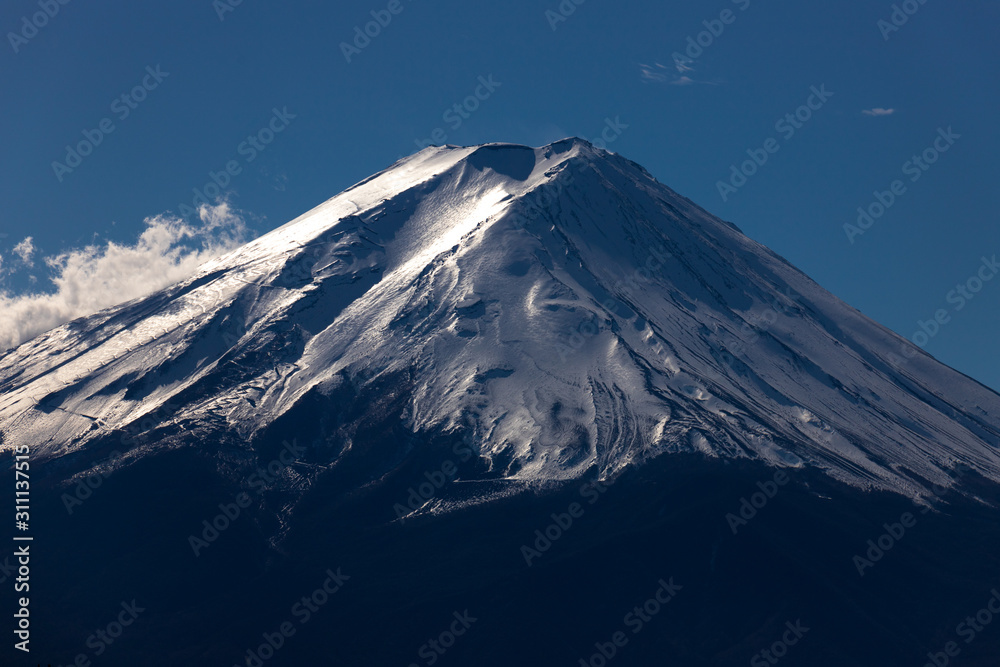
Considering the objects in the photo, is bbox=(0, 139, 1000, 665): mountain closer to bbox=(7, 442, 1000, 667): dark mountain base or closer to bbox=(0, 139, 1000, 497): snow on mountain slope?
bbox=(7, 442, 1000, 667): dark mountain base

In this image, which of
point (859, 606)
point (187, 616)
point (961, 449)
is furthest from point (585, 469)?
point (961, 449)

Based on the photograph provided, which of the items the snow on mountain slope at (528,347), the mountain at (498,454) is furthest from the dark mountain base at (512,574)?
the snow on mountain slope at (528,347)

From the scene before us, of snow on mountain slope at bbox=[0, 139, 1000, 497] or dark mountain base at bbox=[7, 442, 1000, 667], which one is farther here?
snow on mountain slope at bbox=[0, 139, 1000, 497]

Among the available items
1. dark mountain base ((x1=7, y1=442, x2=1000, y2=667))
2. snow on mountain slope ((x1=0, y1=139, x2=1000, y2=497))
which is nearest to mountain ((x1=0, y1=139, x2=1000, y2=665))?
dark mountain base ((x1=7, y1=442, x2=1000, y2=667))

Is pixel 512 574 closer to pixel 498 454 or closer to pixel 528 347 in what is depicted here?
pixel 498 454

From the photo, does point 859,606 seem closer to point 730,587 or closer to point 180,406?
point 730,587
